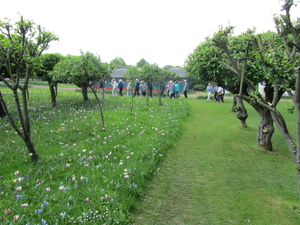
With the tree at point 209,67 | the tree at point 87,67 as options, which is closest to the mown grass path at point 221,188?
the tree at point 209,67

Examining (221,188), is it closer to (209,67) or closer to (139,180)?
(139,180)

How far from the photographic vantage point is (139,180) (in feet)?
13.6

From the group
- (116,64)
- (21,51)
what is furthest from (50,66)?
(21,51)

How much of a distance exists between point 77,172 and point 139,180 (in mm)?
1136

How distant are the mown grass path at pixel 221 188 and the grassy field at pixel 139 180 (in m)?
0.02

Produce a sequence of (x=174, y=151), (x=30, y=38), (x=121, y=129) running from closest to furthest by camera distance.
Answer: (x=30, y=38) → (x=174, y=151) → (x=121, y=129)

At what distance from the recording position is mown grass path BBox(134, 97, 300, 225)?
338cm

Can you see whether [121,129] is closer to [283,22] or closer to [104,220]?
[104,220]

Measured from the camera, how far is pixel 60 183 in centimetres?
365

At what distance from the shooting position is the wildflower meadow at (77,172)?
3012 millimetres

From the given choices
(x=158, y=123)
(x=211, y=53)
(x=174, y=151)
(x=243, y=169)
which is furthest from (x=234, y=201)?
(x=158, y=123)

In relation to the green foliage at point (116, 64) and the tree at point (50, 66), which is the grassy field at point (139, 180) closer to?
the green foliage at point (116, 64)

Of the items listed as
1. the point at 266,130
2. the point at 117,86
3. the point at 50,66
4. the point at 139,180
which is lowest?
the point at 139,180

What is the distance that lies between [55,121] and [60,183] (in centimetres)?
479
